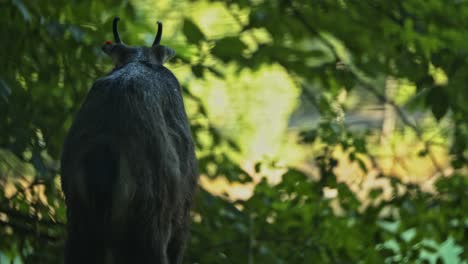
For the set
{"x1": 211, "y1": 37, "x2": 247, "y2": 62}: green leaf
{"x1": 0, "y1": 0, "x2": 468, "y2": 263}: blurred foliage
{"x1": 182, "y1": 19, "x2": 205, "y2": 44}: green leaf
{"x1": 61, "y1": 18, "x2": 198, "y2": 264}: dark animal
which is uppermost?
{"x1": 61, "y1": 18, "x2": 198, "y2": 264}: dark animal

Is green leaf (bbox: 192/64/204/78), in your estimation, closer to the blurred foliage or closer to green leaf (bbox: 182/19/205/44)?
the blurred foliage

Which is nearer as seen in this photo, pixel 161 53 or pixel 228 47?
pixel 161 53

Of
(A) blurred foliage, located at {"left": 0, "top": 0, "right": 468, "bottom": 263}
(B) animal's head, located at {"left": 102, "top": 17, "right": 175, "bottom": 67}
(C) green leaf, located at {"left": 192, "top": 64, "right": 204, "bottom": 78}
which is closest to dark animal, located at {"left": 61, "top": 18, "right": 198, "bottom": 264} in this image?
(B) animal's head, located at {"left": 102, "top": 17, "right": 175, "bottom": 67}

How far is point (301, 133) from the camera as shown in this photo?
16.2 feet

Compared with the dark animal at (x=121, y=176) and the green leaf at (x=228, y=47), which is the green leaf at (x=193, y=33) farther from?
the dark animal at (x=121, y=176)

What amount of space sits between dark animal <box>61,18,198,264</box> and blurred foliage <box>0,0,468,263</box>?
4.15 feet

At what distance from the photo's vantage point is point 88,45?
4.23 meters

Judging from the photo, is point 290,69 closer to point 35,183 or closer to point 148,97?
point 35,183

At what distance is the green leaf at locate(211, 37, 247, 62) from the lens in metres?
4.36

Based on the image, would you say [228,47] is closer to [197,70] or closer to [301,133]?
[197,70]

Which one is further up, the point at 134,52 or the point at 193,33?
the point at 134,52

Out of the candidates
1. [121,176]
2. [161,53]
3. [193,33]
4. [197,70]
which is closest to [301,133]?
[197,70]

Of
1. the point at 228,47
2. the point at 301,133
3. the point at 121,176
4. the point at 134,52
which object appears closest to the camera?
the point at 121,176

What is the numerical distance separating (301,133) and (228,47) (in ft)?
2.53
